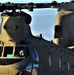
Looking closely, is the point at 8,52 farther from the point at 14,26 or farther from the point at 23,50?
the point at 14,26

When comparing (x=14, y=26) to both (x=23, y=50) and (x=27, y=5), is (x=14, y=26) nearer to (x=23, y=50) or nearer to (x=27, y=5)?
(x=23, y=50)

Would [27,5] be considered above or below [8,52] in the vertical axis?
above

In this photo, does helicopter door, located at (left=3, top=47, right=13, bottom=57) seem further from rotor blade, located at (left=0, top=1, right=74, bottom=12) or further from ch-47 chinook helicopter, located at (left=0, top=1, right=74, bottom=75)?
rotor blade, located at (left=0, top=1, right=74, bottom=12)

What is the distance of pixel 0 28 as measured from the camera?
42.9 feet

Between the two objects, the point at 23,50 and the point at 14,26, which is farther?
the point at 14,26

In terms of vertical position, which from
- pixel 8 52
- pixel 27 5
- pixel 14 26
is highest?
pixel 27 5

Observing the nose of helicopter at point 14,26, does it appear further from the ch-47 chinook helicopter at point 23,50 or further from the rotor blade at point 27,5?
the rotor blade at point 27,5

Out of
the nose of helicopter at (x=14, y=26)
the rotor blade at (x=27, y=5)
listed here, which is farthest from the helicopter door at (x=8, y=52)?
the rotor blade at (x=27, y=5)

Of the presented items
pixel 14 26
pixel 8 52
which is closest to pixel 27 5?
pixel 14 26

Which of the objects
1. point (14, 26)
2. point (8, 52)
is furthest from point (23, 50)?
point (14, 26)

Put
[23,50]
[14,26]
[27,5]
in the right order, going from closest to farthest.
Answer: [23,50]
[14,26]
[27,5]

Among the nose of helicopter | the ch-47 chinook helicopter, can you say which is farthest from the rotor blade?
the nose of helicopter

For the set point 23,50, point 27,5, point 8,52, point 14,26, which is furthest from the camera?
point 27,5

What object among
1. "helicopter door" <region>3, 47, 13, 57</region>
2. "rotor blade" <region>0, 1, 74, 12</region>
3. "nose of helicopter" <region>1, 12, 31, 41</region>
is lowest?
"helicopter door" <region>3, 47, 13, 57</region>
